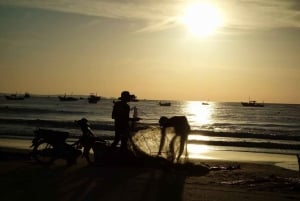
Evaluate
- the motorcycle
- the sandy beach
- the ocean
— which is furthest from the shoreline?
the motorcycle

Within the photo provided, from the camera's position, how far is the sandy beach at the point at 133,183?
9164mm

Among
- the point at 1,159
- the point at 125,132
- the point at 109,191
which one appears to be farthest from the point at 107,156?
the point at 109,191

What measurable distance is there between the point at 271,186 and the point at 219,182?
1.21m

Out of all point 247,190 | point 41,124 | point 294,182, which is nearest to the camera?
point 247,190

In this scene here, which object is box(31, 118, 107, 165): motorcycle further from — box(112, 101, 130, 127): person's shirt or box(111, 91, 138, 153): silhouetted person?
box(112, 101, 130, 127): person's shirt

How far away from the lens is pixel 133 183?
1062cm

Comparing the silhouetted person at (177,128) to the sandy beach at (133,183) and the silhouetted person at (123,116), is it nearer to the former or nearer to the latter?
the sandy beach at (133,183)

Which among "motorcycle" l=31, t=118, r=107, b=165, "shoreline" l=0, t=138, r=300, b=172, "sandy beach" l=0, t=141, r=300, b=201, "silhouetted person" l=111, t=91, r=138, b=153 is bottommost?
"shoreline" l=0, t=138, r=300, b=172

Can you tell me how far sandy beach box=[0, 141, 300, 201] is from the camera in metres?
9.16

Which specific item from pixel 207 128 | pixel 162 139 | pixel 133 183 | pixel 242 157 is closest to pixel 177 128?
pixel 162 139

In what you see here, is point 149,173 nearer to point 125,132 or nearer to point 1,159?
point 125,132

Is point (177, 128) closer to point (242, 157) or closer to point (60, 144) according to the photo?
point (60, 144)

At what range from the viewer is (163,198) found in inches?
359

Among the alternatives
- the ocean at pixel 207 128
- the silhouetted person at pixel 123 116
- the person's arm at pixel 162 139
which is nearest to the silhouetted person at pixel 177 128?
the person's arm at pixel 162 139
